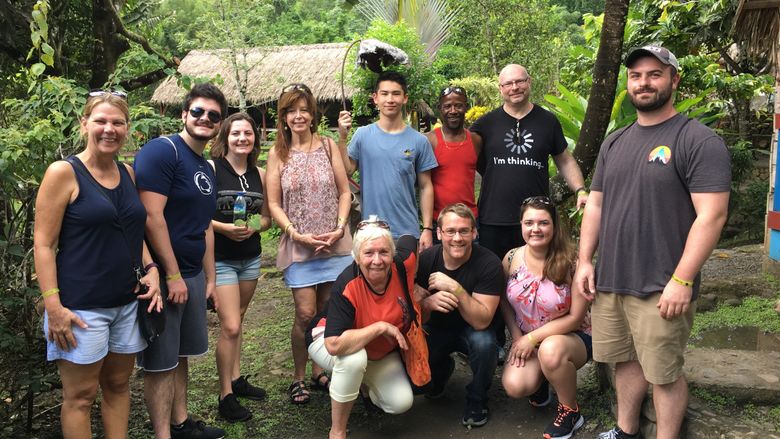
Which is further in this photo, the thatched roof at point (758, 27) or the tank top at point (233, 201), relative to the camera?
the thatched roof at point (758, 27)

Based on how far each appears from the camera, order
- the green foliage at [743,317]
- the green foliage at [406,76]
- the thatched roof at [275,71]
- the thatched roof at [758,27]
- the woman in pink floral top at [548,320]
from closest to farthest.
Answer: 1. the woman in pink floral top at [548,320]
2. the green foliage at [743,317]
3. the thatched roof at [758,27]
4. the green foliage at [406,76]
5. the thatched roof at [275,71]

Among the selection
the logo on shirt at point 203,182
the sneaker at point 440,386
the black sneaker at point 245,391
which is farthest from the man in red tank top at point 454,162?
the black sneaker at point 245,391

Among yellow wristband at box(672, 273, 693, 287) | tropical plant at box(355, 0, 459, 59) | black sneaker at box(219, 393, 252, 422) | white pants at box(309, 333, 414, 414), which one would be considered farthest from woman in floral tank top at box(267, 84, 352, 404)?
tropical plant at box(355, 0, 459, 59)

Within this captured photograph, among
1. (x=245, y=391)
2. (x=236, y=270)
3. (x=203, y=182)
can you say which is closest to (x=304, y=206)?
(x=236, y=270)

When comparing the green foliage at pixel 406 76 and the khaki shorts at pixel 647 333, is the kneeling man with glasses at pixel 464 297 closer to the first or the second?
the khaki shorts at pixel 647 333

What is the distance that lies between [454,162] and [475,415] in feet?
4.72

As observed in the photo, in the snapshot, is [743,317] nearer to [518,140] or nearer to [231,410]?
[518,140]

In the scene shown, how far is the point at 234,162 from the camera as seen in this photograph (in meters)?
3.75

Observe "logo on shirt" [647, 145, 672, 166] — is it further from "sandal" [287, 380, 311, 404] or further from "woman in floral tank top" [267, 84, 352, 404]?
"sandal" [287, 380, 311, 404]

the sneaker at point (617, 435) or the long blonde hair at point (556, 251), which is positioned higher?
the long blonde hair at point (556, 251)

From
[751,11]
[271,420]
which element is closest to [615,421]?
[271,420]

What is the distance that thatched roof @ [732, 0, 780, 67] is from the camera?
606 cm

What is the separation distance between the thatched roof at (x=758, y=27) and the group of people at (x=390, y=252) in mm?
3540

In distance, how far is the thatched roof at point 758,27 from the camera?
6059mm
